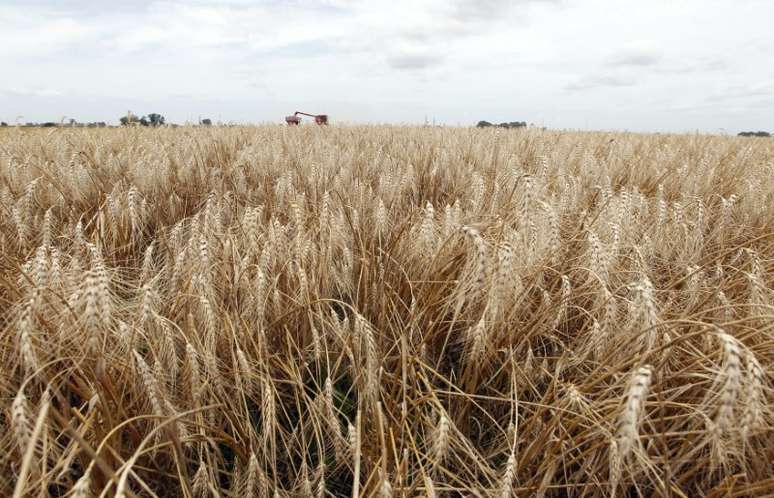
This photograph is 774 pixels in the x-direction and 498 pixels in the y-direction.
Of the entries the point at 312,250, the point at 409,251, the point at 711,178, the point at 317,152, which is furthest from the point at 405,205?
the point at 711,178

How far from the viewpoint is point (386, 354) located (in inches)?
47.4

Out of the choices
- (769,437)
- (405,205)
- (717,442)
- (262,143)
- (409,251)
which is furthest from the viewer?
(262,143)

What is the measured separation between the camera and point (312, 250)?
152 cm

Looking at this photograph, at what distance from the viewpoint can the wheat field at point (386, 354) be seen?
2.74 feet

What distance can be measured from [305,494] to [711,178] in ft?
10.4

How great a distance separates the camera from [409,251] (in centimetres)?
164

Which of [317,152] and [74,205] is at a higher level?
[317,152]

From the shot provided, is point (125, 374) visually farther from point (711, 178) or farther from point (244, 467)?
point (711, 178)

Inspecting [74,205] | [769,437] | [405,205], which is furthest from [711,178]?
[74,205]

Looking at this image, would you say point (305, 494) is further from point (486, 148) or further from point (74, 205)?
point (486, 148)

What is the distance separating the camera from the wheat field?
836mm

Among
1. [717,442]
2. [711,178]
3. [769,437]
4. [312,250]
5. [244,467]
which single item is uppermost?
[711,178]

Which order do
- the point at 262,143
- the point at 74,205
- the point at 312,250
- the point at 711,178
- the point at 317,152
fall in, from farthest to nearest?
the point at 262,143 → the point at 317,152 → the point at 711,178 → the point at 74,205 → the point at 312,250

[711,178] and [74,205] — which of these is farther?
[711,178]
